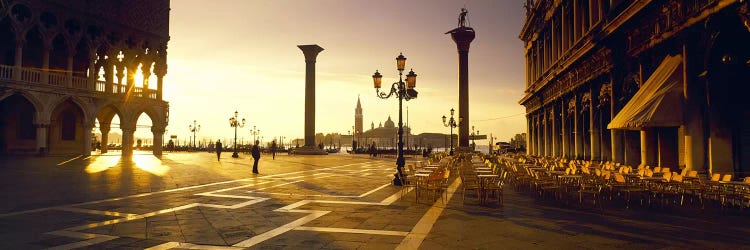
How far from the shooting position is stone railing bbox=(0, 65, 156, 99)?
90.0 ft

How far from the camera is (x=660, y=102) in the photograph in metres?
12.5

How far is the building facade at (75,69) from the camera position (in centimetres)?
2831

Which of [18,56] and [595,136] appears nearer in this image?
[595,136]

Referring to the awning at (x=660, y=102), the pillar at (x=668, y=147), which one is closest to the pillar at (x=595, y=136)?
the pillar at (x=668, y=147)

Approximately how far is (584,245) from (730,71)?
29.9ft

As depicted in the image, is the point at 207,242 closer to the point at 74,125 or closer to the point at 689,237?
the point at 689,237

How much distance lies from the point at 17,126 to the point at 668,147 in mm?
37572

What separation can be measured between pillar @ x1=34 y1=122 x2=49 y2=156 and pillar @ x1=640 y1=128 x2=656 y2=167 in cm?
3371

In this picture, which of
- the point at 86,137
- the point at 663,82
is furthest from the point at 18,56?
the point at 663,82

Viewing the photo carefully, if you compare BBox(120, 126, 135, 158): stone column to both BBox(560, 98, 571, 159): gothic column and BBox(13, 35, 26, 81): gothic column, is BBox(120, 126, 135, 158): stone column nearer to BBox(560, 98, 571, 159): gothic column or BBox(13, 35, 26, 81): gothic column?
BBox(13, 35, 26, 81): gothic column

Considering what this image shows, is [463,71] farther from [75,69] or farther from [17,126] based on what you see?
[17,126]

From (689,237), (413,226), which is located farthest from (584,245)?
(413,226)

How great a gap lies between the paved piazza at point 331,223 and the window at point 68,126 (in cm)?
2390

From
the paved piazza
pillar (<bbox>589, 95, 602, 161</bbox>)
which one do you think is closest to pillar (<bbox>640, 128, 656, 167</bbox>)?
pillar (<bbox>589, 95, 602, 161</bbox>)
